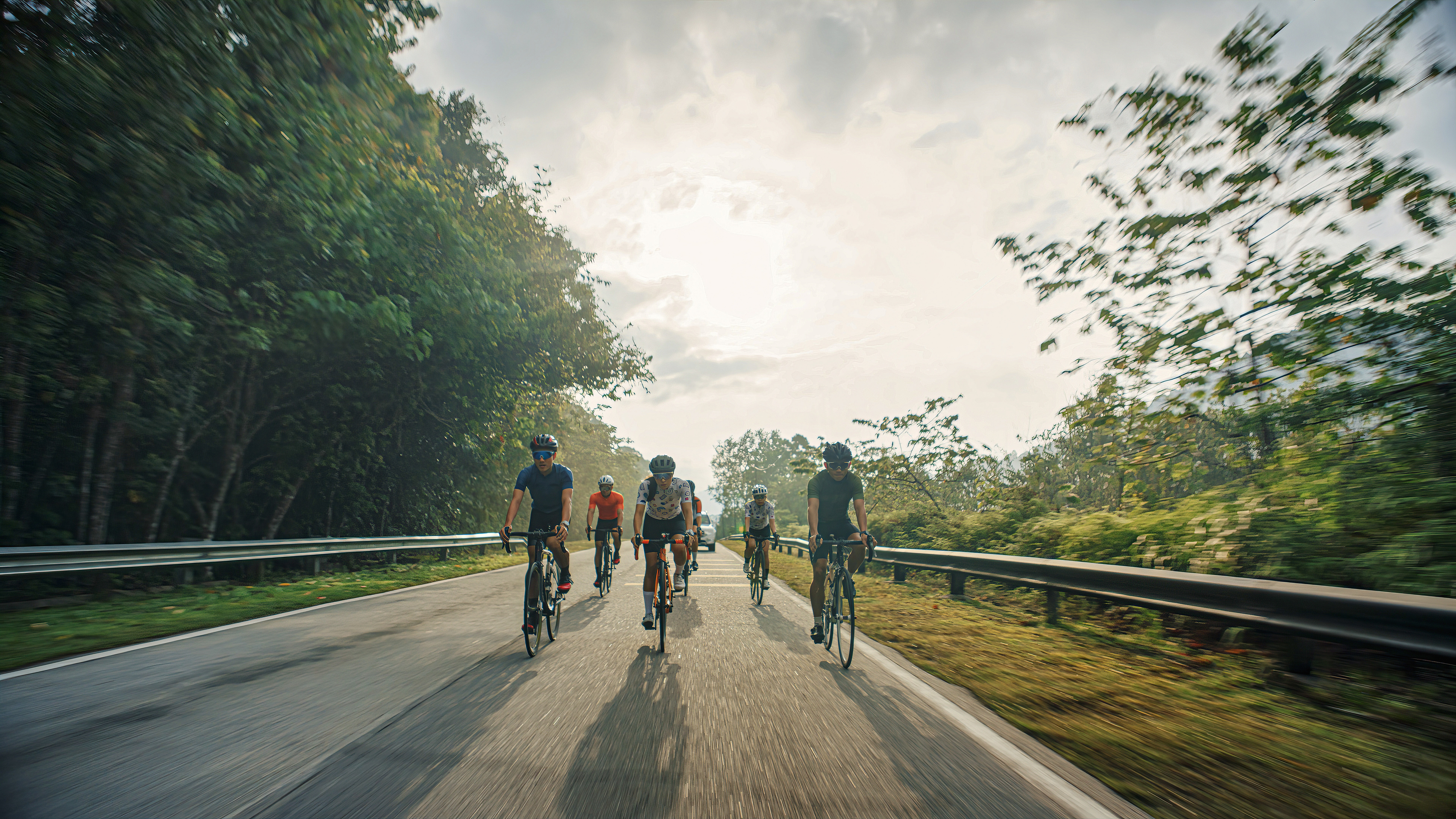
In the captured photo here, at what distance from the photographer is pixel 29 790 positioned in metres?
2.88

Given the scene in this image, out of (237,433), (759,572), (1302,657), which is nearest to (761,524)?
(759,572)

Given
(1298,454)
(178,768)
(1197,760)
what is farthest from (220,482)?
(1298,454)

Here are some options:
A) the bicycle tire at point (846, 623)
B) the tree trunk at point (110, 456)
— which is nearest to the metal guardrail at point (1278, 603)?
the bicycle tire at point (846, 623)

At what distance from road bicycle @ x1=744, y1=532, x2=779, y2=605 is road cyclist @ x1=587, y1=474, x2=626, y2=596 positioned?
2.45 m

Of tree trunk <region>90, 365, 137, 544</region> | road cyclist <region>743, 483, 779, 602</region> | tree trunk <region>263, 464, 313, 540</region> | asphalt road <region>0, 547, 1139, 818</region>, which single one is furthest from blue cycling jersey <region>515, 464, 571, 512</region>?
tree trunk <region>263, 464, 313, 540</region>

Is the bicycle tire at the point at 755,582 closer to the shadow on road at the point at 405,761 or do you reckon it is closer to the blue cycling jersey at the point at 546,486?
the blue cycling jersey at the point at 546,486

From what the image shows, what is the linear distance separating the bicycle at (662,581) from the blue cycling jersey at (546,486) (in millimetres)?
1033

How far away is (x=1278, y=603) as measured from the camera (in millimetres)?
4656

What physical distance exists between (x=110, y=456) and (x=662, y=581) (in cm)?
971

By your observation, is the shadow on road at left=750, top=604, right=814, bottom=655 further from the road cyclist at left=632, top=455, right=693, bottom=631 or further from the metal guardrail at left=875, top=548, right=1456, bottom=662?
the metal guardrail at left=875, top=548, right=1456, bottom=662

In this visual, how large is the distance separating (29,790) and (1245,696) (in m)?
7.16

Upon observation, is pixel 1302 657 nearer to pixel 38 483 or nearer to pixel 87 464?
pixel 87 464

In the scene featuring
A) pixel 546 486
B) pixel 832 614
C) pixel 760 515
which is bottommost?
pixel 832 614

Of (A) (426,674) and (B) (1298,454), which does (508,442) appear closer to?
(A) (426,674)
